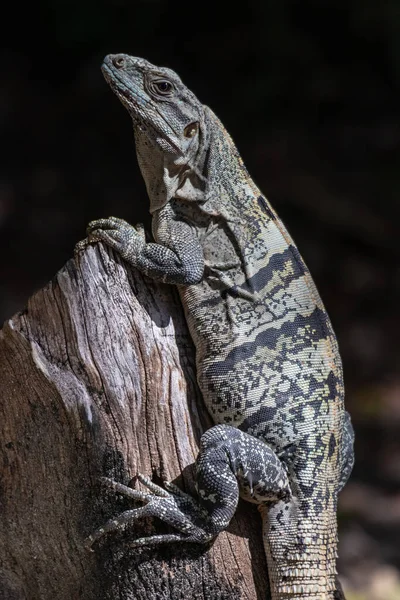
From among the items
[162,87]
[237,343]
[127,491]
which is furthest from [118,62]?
[127,491]

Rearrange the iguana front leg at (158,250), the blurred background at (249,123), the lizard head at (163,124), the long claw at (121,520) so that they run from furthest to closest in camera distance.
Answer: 1. the blurred background at (249,123)
2. the lizard head at (163,124)
3. the iguana front leg at (158,250)
4. the long claw at (121,520)

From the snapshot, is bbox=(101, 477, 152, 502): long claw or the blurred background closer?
bbox=(101, 477, 152, 502): long claw

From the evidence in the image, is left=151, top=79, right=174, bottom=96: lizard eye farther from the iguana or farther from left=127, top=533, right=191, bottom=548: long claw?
left=127, top=533, right=191, bottom=548: long claw

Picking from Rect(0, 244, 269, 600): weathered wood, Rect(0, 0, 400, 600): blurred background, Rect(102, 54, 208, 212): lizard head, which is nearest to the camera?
Rect(0, 244, 269, 600): weathered wood

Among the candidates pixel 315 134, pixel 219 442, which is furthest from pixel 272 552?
pixel 315 134

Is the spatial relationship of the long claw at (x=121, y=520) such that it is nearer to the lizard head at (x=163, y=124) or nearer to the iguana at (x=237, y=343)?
the iguana at (x=237, y=343)

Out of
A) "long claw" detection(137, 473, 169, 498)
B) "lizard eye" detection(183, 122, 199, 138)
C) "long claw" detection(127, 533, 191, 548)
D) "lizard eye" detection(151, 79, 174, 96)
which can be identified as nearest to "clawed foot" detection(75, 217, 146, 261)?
"lizard eye" detection(183, 122, 199, 138)

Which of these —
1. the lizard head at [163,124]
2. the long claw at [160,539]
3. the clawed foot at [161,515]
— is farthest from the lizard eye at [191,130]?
the long claw at [160,539]
